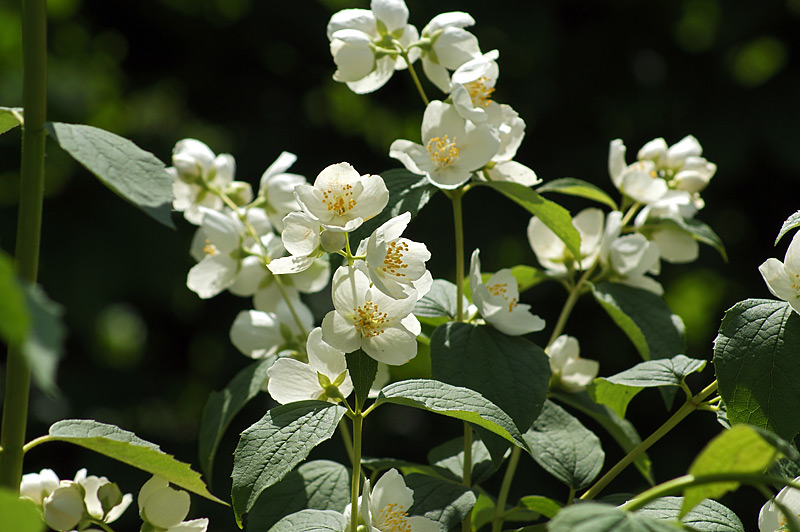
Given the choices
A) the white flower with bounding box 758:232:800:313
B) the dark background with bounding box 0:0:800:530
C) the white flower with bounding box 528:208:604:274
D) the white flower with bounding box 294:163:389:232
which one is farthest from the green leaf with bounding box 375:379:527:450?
the dark background with bounding box 0:0:800:530

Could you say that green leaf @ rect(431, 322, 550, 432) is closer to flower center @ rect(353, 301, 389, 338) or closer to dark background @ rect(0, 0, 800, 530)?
flower center @ rect(353, 301, 389, 338)

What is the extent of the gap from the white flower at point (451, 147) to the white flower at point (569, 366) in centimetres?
21

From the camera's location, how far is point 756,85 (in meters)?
2.61

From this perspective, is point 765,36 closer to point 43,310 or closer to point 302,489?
point 302,489

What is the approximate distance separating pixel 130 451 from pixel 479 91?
0.42 metres

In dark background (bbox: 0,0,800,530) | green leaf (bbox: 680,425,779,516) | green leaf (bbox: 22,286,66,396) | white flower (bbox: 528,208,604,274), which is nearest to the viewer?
green leaf (bbox: 22,286,66,396)

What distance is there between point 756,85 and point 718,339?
234 centimetres

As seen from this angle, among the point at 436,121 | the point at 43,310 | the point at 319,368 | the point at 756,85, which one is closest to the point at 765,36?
the point at 756,85

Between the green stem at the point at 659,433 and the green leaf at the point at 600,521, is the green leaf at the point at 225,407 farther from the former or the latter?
the green leaf at the point at 600,521

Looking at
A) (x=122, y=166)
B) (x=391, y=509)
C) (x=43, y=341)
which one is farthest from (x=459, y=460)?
(x=43, y=341)

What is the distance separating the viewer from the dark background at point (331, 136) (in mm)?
2469

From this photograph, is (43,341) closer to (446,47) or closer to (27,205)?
Answer: (27,205)

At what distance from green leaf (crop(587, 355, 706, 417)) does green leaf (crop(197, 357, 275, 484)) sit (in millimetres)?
287

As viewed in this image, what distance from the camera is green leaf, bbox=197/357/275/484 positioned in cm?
71
